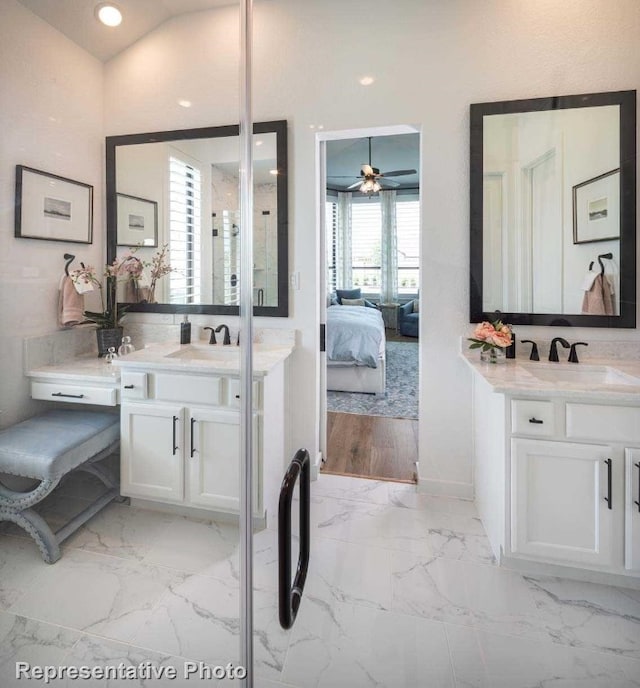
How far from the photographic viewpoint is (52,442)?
1390 mm

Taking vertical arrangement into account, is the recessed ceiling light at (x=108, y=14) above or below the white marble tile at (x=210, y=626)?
above

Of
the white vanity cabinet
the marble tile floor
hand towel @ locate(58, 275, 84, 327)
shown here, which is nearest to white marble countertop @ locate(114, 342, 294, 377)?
hand towel @ locate(58, 275, 84, 327)

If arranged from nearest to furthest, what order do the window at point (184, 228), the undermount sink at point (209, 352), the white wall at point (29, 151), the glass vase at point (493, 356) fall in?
1. the white wall at point (29, 151)
2. the window at point (184, 228)
3. the glass vase at point (493, 356)
4. the undermount sink at point (209, 352)

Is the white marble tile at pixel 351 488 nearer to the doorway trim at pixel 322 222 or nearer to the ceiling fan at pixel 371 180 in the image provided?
the doorway trim at pixel 322 222

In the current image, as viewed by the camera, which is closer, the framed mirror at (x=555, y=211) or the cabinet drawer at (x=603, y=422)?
the cabinet drawer at (x=603, y=422)

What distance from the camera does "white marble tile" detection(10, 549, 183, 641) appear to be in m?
1.21

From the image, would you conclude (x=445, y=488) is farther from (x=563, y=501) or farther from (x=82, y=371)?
(x=82, y=371)

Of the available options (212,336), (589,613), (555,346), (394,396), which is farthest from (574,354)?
(212,336)

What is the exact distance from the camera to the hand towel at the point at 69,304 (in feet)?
4.63

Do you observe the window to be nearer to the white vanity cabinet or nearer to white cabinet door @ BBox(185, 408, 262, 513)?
white cabinet door @ BBox(185, 408, 262, 513)

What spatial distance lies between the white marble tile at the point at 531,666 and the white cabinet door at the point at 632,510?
0.31 meters

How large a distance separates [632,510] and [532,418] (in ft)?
1.37

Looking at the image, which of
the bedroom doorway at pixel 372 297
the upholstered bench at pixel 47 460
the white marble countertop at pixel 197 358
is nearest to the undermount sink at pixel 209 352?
the white marble countertop at pixel 197 358

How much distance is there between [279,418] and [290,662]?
1.00 metres
